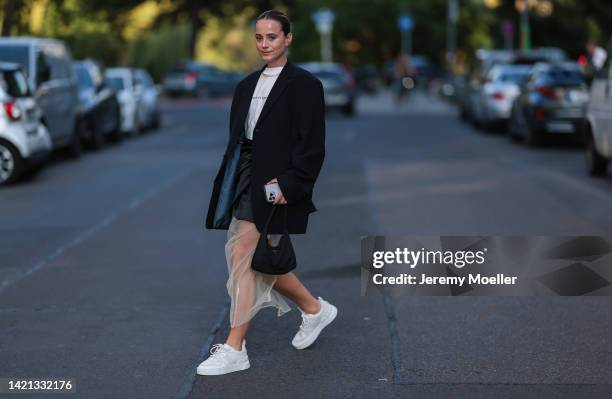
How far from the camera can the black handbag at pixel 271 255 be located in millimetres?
5719

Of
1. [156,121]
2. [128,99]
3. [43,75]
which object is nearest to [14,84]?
[43,75]

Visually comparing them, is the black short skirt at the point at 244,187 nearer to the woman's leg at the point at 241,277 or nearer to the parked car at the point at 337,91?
the woman's leg at the point at 241,277

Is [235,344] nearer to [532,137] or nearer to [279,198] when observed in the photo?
[279,198]

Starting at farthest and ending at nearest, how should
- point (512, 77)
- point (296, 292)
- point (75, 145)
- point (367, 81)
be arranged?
1. point (367, 81)
2. point (512, 77)
3. point (75, 145)
4. point (296, 292)

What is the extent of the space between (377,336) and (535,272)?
1313mm

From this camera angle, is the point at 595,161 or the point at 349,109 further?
the point at 349,109

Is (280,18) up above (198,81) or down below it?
above

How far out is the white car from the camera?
83.3 ft

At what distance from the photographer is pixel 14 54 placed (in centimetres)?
1808

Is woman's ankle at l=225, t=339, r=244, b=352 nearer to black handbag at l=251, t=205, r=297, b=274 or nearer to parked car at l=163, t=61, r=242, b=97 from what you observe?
black handbag at l=251, t=205, r=297, b=274

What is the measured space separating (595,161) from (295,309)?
9.40m

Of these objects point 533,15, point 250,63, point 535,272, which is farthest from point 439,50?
point 535,272

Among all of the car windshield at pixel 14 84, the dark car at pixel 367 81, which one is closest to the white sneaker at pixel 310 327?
the car windshield at pixel 14 84

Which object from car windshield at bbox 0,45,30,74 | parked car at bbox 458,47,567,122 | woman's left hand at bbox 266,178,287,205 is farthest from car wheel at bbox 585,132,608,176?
parked car at bbox 458,47,567,122
